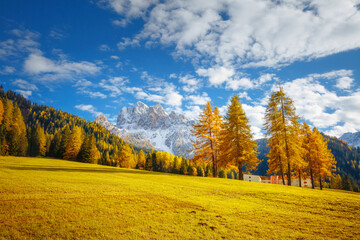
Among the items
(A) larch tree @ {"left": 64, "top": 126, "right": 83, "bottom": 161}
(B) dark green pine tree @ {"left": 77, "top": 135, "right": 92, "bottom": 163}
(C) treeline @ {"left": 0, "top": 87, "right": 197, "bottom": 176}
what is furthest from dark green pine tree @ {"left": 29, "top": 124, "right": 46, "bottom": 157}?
(B) dark green pine tree @ {"left": 77, "top": 135, "right": 92, "bottom": 163}

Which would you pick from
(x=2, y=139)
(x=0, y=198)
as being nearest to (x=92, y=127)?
(x=2, y=139)

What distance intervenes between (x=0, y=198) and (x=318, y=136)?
46413 mm

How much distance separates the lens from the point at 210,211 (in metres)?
9.94

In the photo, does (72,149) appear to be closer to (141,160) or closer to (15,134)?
(15,134)

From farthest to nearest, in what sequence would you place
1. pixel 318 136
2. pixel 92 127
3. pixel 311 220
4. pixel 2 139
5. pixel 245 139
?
pixel 92 127 < pixel 2 139 < pixel 318 136 < pixel 245 139 < pixel 311 220

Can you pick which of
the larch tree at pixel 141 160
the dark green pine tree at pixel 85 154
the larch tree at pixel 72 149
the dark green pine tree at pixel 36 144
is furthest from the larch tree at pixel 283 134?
the dark green pine tree at pixel 36 144

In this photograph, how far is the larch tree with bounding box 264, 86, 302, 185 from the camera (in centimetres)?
2858

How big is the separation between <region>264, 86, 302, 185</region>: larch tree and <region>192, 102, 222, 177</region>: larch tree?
849 cm

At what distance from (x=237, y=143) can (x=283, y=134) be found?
7195 millimetres

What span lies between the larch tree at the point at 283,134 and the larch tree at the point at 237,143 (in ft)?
11.7

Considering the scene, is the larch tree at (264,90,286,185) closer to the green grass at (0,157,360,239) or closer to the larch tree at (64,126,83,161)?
the green grass at (0,157,360,239)

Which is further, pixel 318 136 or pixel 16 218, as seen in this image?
pixel 318 136

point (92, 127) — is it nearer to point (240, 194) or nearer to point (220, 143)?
point (220, 143)

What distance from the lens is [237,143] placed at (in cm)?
3012
